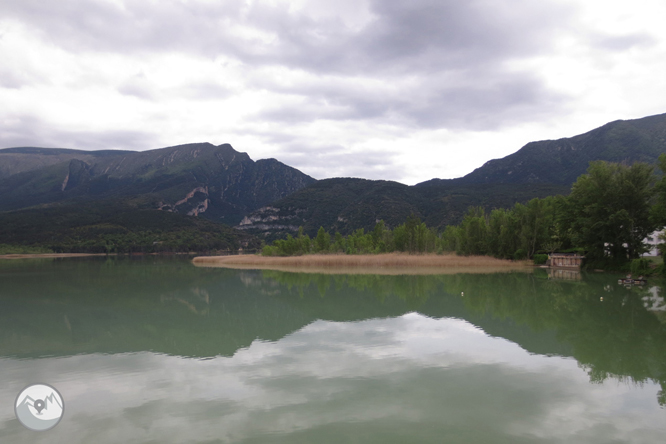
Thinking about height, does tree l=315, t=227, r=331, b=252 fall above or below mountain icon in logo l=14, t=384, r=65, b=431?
below

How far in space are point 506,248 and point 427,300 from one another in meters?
41.9

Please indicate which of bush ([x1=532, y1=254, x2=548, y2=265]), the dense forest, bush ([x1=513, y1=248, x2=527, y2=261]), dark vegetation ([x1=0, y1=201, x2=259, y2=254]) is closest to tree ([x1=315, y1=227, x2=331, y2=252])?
the dense forest

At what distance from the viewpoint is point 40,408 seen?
7301mm

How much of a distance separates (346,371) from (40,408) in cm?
610

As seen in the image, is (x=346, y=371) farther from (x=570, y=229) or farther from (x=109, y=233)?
(x=109, y=233)

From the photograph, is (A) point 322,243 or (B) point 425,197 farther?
(B) point 425,197

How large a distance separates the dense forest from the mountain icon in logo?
4044 cm

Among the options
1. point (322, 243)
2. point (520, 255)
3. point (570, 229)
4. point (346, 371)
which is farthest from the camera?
point (322, 243)

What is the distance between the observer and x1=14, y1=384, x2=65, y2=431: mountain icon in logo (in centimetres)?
674

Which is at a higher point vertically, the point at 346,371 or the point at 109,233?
the point at 346,371

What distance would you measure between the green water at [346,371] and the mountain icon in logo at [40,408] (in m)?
0.16

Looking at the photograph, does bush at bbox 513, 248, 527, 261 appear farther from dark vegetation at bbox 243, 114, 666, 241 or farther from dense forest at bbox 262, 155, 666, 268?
dark vegetation at bbox 243, 114, 666, 241

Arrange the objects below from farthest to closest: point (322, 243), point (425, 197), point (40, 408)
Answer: point (425, 197)
point (322, 243)
point (40, 408)

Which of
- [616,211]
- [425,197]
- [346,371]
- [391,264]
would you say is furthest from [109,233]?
[346,371]
